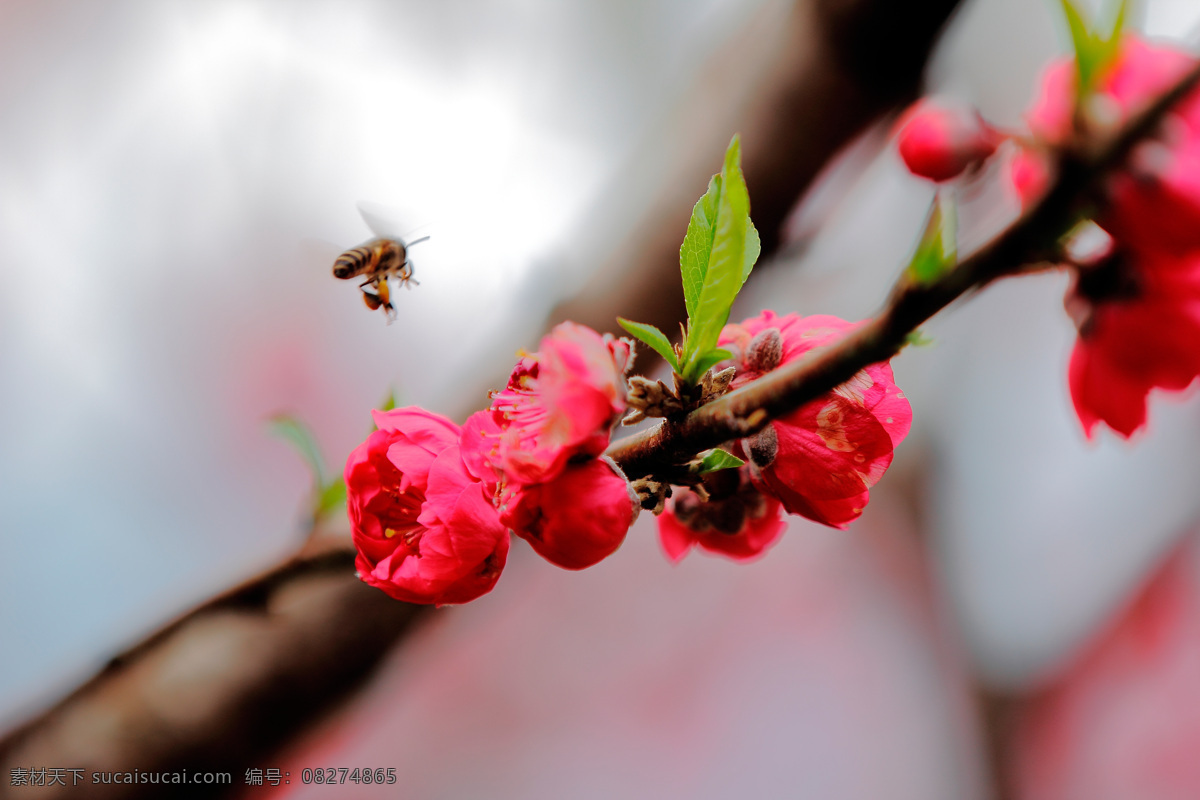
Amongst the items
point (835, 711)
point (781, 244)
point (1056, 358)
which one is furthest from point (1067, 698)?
point (781, 244)

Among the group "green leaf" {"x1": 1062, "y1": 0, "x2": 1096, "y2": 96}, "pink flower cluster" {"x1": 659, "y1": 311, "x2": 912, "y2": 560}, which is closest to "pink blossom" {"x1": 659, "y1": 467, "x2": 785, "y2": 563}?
"pink flower cluster" {"x1": 659, "y1": 311, "x2": 912, "y2": 560}

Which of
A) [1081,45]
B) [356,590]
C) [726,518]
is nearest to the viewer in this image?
[1081,45]

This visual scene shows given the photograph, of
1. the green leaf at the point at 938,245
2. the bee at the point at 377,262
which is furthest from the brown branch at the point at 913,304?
the bee at the point at 377,262

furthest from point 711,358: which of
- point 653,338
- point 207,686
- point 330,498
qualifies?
point 207,686

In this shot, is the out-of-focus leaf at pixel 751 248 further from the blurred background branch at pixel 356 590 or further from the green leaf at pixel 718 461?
the blurred background branch at pixel 356 590

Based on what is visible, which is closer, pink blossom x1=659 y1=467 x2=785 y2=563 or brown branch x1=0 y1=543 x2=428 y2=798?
pink blossom x1=659 y1=467 x2=785 y2=563

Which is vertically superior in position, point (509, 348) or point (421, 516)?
A: point (421, 516)

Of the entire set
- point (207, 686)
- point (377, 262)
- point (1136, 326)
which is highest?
point (1136, 326)

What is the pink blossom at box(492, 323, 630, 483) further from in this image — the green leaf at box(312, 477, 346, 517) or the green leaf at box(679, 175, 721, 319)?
the green leaf at box(312, 477, 346, 517)

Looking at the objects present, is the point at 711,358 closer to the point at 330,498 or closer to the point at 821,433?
the point at 821,433
